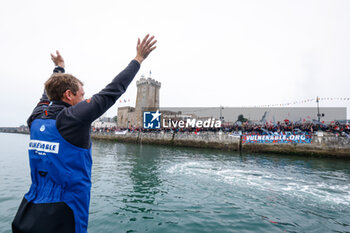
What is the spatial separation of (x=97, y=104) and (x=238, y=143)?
80.5 ft

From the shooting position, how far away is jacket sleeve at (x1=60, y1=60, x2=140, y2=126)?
142 cm

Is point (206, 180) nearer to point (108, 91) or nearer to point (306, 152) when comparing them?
point (108, 91)

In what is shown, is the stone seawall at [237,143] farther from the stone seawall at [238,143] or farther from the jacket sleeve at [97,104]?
the jacket sleeve at [97,104]

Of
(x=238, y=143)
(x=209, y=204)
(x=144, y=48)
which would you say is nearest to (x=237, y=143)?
(x=238, y=143)

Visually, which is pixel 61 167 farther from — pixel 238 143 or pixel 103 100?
pixel 238 143

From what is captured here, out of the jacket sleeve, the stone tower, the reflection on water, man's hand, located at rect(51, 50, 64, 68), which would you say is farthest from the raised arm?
the stone tower

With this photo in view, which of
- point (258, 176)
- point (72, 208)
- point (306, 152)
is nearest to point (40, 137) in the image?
point (72, 208)

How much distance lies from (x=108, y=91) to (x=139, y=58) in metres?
0.54

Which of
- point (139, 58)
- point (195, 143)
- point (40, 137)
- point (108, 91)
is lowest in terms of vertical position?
point (195, 143)

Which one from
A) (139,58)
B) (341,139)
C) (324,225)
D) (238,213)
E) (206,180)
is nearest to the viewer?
(139,58)

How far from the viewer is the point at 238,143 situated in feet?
78.5

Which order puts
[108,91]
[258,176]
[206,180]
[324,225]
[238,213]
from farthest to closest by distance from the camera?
1. [258,176]
2. [206,180]
3. [238,213]
4. [324,225]
5. [108,91]

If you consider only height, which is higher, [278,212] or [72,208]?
[72,208]

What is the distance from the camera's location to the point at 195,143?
28.3m
